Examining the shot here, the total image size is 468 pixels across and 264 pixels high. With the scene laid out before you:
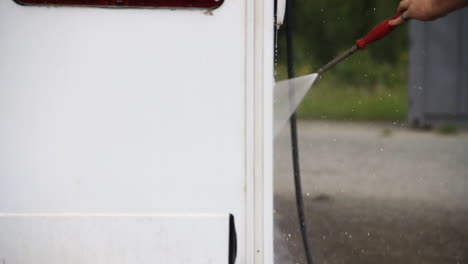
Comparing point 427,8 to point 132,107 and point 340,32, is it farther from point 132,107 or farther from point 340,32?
point 340,32

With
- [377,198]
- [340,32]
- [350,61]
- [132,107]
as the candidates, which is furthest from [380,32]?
[350,61]

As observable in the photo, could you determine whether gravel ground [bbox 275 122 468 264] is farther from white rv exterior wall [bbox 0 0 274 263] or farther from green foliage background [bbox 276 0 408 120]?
white rv exterior wall [bbox 0 0 274 263]

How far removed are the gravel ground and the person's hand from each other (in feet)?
5.17

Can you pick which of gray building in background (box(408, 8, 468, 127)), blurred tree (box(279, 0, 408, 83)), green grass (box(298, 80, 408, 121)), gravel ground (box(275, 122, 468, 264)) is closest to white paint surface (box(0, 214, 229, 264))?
gravel ground (box(275, 122, 468, 264))

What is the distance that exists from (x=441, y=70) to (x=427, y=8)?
19.3 feet

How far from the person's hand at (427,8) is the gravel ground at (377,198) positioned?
158 centimetres

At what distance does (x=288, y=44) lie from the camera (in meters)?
2.11

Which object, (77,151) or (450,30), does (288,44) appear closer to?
(77,151)

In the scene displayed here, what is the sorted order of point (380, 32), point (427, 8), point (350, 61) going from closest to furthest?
point (427, 8), point (380, 32), point (350, 61)

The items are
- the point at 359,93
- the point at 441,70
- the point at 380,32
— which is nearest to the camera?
the point at 380,32

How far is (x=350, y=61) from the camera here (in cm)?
1003

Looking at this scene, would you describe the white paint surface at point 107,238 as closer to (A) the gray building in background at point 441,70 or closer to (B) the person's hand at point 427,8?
(B) the person's hand at point 427,8

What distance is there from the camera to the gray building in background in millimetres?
7426

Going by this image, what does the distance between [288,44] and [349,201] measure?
2.60m
